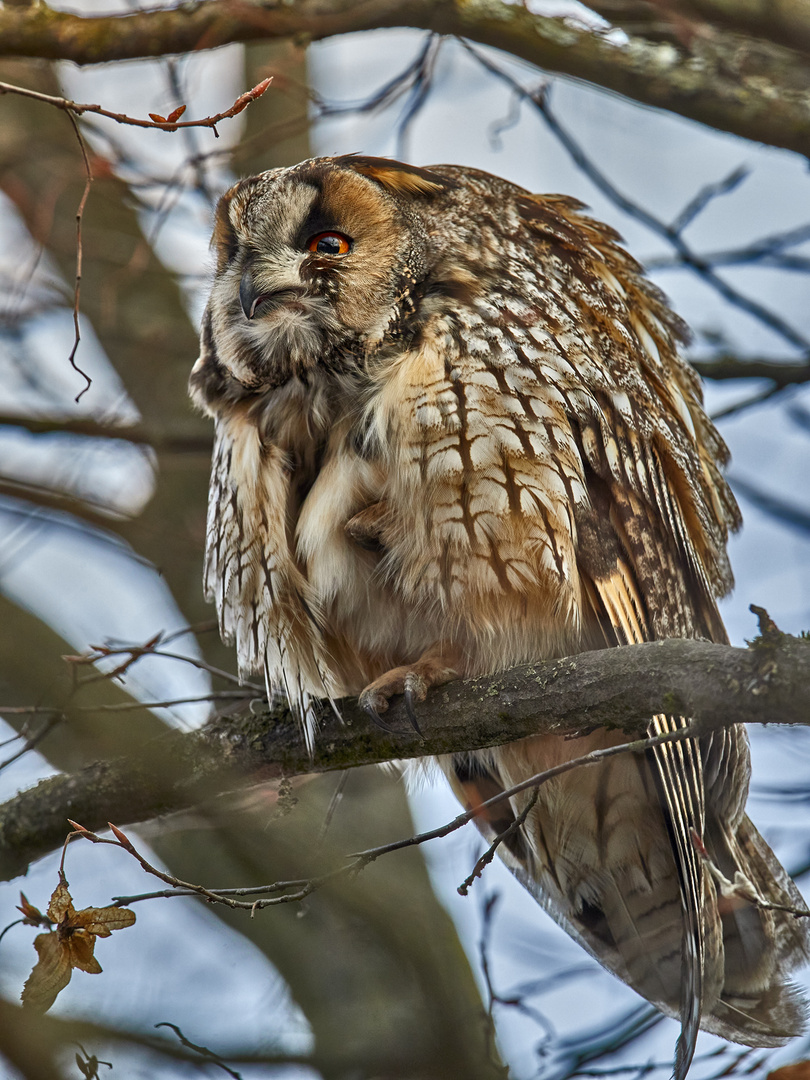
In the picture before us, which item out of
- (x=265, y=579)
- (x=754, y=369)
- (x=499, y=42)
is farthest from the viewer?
(x=754, y=369)

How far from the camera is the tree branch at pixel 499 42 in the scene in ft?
9.05

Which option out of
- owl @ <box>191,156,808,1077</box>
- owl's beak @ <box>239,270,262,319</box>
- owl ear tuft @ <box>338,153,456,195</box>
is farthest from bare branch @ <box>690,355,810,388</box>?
owl's beak @ <box>239,270,262,319</box>

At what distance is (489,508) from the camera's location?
2324 millimetres

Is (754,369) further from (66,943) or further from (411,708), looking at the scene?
(66,943)

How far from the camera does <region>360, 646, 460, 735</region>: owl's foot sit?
7.52 ft

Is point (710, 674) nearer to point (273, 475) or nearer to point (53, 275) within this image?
point (273, 475)

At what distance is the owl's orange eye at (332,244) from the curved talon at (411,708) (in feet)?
3.81

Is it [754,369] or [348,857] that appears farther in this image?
[754,369]

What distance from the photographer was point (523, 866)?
3033 mm

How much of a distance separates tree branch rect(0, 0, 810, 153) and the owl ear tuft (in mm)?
367

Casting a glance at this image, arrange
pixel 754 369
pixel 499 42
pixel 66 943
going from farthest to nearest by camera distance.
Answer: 1. pixel 754 369
2. pixel 499 42
3. pixel 66 943

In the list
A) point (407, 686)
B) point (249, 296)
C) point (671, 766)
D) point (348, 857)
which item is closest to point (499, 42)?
point (249, 296)

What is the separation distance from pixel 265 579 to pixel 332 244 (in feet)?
2.92

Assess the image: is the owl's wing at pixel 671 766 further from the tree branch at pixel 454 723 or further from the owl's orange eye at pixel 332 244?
the owl's orange eye at pixel 332 244
